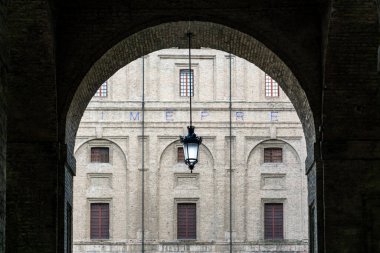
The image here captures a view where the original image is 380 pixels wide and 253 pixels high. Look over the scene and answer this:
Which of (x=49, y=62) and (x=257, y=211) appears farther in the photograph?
(x=257, y=211)

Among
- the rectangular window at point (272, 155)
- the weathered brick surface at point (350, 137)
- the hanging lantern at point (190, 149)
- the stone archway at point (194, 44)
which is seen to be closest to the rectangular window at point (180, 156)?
the rectangular window at point (272, 155)

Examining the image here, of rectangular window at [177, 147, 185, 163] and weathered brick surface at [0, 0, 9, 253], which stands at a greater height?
rectangular window at [177, 147, 185, 163]

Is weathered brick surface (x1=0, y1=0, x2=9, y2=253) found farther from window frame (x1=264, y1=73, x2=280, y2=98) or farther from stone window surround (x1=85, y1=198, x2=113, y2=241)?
window frame (x1=264, y1=73, x2=280, y2=98)

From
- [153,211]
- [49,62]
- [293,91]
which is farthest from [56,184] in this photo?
[153,211]

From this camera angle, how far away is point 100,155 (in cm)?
3778

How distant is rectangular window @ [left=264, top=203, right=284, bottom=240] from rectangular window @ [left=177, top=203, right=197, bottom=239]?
8.64 ft

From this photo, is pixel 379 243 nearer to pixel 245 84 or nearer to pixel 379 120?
pixel 379 120

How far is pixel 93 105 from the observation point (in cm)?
3838

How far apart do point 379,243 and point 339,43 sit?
270cm

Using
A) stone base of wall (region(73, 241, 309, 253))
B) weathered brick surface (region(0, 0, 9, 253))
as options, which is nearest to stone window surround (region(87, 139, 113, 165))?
stone base of wall (region(73, 241, 309, 253))

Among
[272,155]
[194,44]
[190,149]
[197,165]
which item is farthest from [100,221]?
[194,44]

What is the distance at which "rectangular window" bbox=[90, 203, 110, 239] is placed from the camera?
37.2m

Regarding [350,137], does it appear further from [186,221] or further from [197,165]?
[186,221]

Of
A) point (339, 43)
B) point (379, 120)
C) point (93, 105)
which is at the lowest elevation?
point (379, 120)
